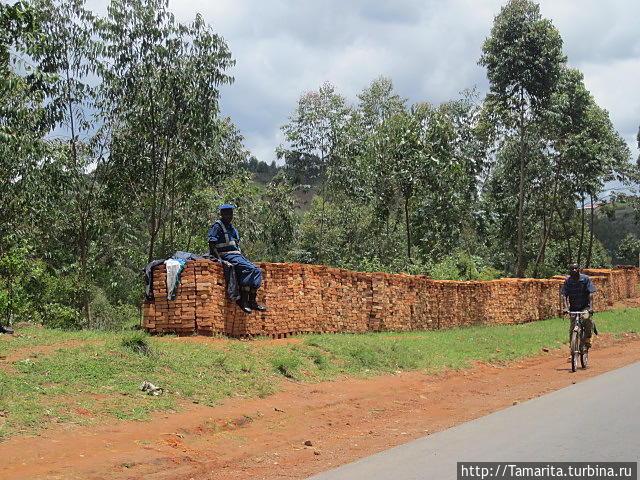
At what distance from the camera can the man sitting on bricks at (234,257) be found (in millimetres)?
11820

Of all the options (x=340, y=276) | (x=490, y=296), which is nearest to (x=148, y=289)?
(x=340, y=276)

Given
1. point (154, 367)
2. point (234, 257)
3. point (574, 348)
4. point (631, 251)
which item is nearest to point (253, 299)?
point (234, 257)

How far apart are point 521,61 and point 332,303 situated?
66.6 ft

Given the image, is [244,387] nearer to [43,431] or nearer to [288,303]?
[43,431]

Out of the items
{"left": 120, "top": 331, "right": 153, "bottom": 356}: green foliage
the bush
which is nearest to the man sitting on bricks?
{"left": 120, "top": 331, "right": 153, "bottom": 356}: green foliage

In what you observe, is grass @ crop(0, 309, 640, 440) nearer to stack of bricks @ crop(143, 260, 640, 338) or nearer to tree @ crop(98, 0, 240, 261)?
stack of bricks @ crop(143, 260, 640, 338)

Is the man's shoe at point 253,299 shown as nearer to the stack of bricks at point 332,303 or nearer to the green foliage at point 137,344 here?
the stack of bricks at point 332,303

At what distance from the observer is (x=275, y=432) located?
7.64 m

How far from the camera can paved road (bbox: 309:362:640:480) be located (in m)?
5.40

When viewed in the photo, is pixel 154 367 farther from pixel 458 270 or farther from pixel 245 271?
pixel 458 270

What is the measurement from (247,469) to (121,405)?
219cm

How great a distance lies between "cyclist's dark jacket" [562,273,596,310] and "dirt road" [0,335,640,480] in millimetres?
1473

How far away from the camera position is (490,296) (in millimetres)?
20922

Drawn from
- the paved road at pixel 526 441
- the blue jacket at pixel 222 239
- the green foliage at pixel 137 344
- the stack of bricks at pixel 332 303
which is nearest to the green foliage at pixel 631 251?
the stack of bricks at pixel 332 303
